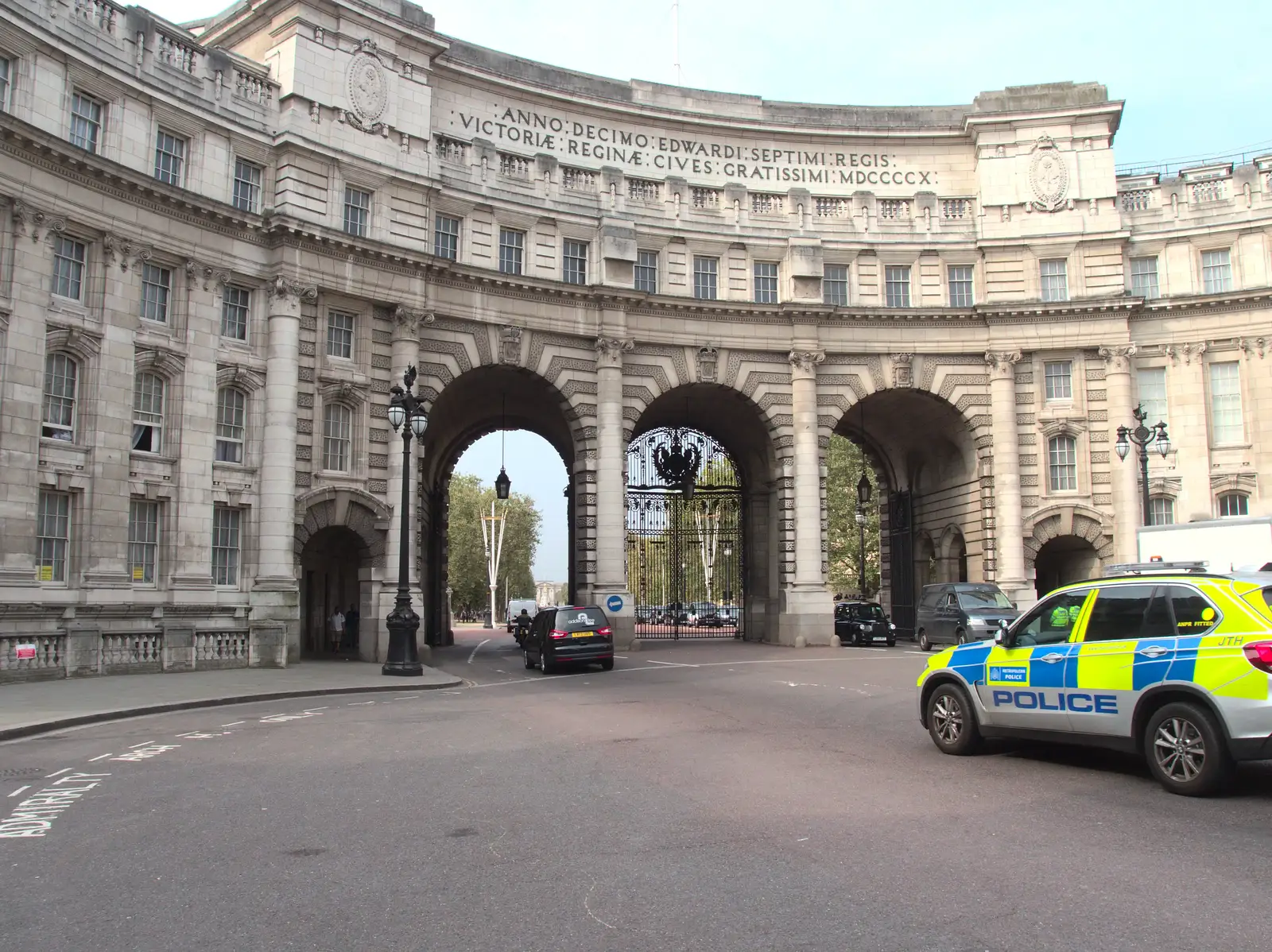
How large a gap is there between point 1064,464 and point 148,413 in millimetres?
29453

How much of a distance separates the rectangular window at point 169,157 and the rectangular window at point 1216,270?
33.2 metres

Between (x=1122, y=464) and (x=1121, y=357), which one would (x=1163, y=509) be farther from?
(x=1121, y=357)

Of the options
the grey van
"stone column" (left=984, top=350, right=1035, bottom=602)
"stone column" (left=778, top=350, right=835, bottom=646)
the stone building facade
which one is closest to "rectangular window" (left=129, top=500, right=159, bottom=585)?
the stone building facade

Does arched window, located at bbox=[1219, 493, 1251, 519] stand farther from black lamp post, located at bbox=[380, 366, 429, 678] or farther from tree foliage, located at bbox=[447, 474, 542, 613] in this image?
tree foliage, located at bbox=[447, 474, 542, 613]

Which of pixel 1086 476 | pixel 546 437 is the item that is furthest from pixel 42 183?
pixel 1086 476

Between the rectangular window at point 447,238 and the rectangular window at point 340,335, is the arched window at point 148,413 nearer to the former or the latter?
the rectangular window at point 340,335

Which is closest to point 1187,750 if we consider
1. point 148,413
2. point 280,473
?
point 280,473

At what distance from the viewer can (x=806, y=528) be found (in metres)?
35.8

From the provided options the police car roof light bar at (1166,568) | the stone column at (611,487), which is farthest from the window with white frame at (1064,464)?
the police car roof light bar at (1166,568)

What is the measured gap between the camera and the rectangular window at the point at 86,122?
24.1 meters

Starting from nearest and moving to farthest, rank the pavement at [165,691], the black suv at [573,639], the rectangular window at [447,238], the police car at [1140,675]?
the police car at [1140,675], the pavement at [165,691], the black suv at [573,639], the rectangular window at [447,238]

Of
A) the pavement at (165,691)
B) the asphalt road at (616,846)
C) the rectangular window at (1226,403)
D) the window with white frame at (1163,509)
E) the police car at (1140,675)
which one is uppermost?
the rectangular window at (1226,403)

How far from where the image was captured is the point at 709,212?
36.4m

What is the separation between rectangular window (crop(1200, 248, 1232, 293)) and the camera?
36562mm
